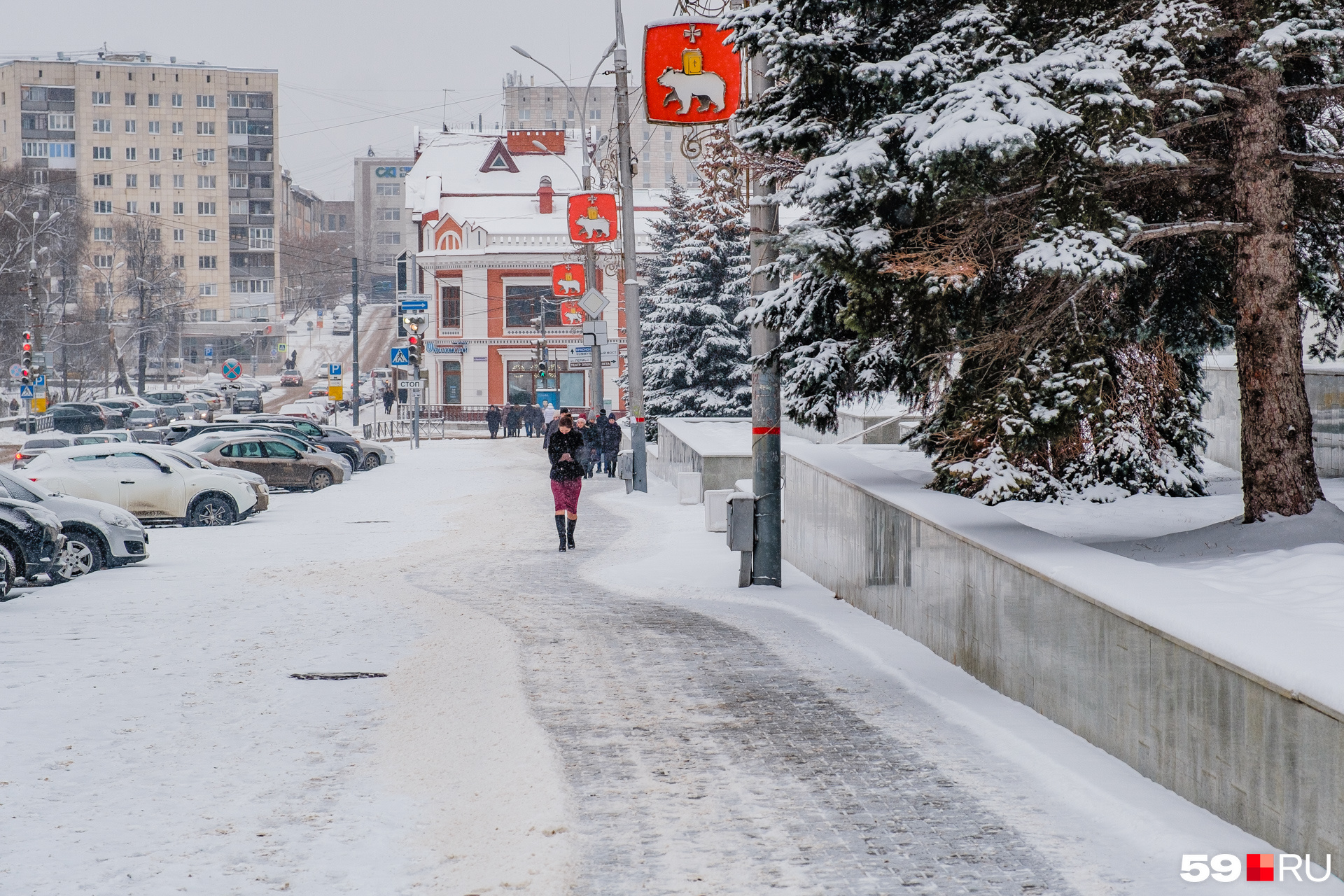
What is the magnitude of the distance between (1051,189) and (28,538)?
11.0 meters

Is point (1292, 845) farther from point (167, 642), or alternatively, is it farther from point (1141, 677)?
point (167, 642)

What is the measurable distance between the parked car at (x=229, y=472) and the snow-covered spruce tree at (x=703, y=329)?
64.0 feet

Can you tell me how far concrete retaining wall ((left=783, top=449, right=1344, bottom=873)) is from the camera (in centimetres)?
510

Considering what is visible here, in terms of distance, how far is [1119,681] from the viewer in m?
6.71

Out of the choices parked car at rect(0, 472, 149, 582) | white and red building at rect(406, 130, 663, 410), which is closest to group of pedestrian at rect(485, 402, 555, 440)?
white and red building at rect(406, 130, 663, 410)

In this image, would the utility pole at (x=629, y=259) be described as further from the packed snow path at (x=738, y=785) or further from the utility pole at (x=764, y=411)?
the packed snow path at (x=738, y=785)

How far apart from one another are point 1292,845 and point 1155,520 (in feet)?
28.3

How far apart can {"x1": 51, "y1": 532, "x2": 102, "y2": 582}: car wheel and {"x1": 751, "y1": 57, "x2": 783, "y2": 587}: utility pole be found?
24.8ft

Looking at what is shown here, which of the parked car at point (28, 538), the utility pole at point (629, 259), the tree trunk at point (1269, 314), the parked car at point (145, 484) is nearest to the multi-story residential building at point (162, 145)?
the utility pole at point (629, 259)

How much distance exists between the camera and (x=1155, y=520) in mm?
13445

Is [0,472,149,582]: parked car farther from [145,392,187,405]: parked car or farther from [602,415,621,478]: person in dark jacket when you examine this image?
[145,392,187,405]: parked car

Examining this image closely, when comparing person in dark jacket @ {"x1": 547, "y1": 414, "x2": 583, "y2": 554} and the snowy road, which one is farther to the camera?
person in dark jacket @ {"x1": 547, "y1": 414, "x2": 583, "y2": 554}

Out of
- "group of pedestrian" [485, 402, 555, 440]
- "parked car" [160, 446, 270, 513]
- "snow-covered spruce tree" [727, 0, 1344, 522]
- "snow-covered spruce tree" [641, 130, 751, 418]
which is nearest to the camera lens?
"snow-covered spruce tree" [727, 0, 1344, 522]

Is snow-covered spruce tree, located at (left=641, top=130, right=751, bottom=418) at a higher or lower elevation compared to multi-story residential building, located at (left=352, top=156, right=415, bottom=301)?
lower
